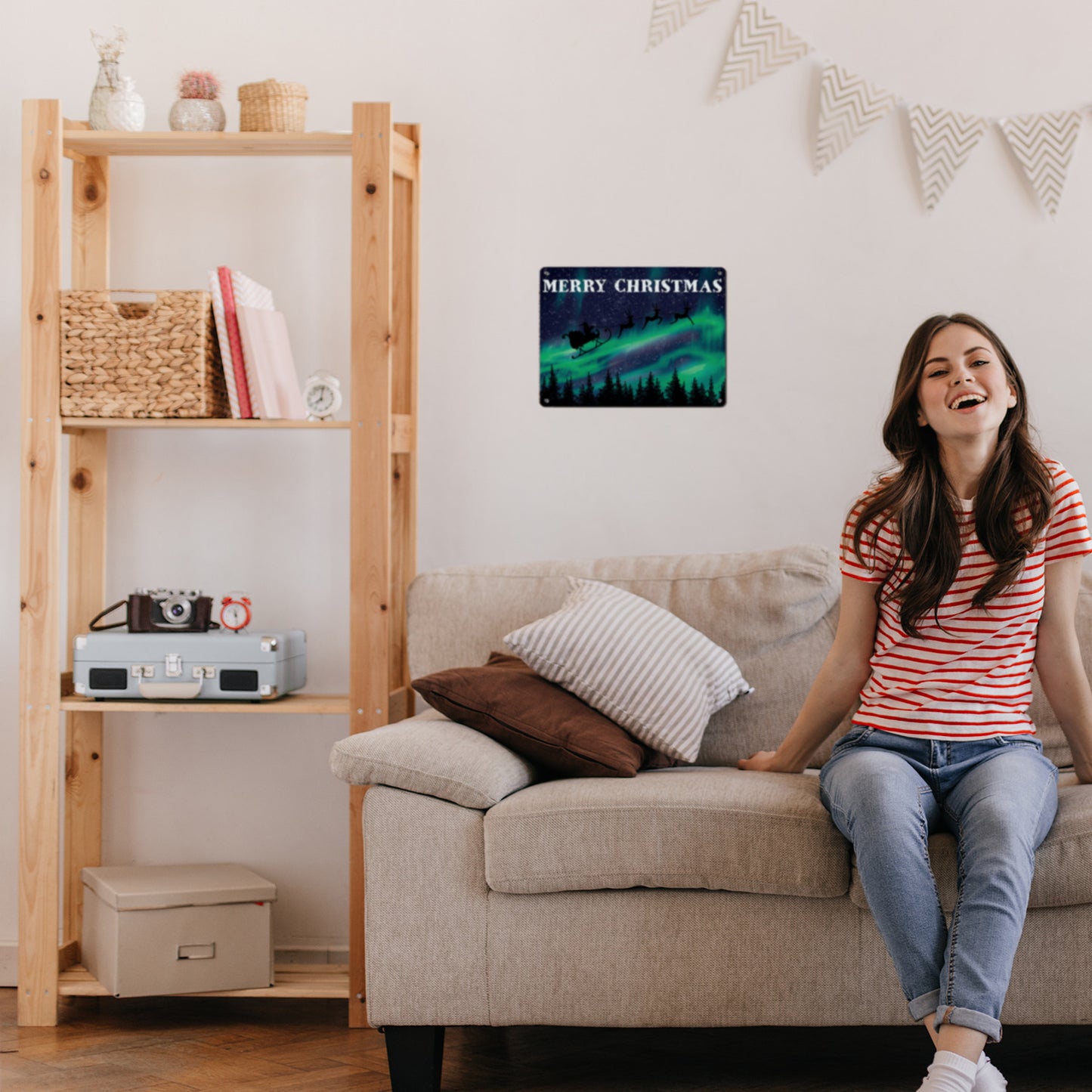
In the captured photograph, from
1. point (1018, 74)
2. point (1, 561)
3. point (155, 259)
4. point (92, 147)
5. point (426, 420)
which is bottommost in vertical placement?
point (1, 561)

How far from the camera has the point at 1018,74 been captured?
9.18 ft

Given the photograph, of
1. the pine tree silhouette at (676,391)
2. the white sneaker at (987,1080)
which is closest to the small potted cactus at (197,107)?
the pine tree silhouette at (676,391)

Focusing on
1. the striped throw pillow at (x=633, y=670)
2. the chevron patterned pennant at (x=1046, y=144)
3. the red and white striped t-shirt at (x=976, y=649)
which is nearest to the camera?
the red and white striped t-shirt at (x=976, y=649)

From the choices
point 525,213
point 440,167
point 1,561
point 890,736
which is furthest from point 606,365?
point 1,561

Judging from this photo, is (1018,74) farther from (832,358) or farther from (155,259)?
(155,259)

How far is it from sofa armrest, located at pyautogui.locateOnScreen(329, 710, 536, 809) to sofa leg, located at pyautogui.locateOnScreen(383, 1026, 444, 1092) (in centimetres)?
37

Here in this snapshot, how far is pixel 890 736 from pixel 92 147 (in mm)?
1951

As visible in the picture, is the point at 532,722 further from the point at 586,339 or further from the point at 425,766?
the point at 586,339

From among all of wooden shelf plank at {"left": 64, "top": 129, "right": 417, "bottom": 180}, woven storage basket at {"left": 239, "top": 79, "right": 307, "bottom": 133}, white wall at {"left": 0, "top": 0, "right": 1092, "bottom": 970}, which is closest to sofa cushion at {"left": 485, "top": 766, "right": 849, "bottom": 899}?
white wall at {"left": 0, "top": 0, "right": 1092, "bottom": 970}

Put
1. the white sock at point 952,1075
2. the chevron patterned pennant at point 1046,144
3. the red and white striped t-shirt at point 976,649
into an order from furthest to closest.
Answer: the chevron patterned pennant at point 1046,144
the red and white striped t-shirt at point 976,649
the white sock at point 952,1075

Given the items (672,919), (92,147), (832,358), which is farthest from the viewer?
(832,358)

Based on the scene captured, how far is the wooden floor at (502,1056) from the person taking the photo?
2.14 metres

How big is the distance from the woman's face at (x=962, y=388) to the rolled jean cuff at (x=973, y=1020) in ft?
2.87

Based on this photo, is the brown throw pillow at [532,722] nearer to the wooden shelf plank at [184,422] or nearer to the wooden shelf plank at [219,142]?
the wooden shelf plank at [184,422]
